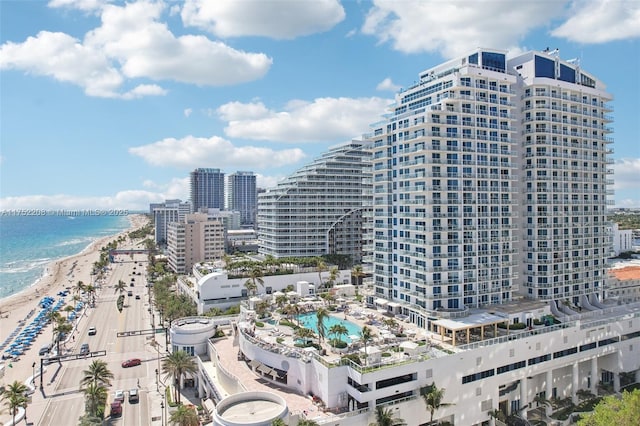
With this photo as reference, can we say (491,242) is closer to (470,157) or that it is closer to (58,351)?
(470,157)

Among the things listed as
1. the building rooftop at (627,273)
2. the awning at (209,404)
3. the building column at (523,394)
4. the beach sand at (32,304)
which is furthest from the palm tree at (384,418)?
the building rooftop at (627,273)

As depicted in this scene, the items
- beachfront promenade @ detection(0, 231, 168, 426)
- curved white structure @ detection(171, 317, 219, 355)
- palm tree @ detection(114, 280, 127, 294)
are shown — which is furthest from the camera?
palm tree @ detection(114, 280, 127, 294)

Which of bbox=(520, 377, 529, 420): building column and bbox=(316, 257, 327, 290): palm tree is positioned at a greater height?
bbox=(316, 257, 327, 290): palm tree

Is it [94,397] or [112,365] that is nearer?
[94,397]

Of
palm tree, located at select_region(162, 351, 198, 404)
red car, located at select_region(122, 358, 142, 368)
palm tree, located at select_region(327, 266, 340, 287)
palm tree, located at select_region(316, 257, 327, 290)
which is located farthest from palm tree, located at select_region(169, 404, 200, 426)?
palm tree, located at select_region(316, 257, 327, 290)

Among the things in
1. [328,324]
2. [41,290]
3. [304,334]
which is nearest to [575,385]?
[328,324]

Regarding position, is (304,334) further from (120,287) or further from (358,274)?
(120,287)

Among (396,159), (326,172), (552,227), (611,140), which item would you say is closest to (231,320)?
(396,159)

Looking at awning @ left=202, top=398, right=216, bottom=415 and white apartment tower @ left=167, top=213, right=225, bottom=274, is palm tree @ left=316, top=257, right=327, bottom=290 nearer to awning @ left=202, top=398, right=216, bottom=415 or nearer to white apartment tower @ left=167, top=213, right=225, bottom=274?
awning @ left=202, top=398, right=216, bottom=415
